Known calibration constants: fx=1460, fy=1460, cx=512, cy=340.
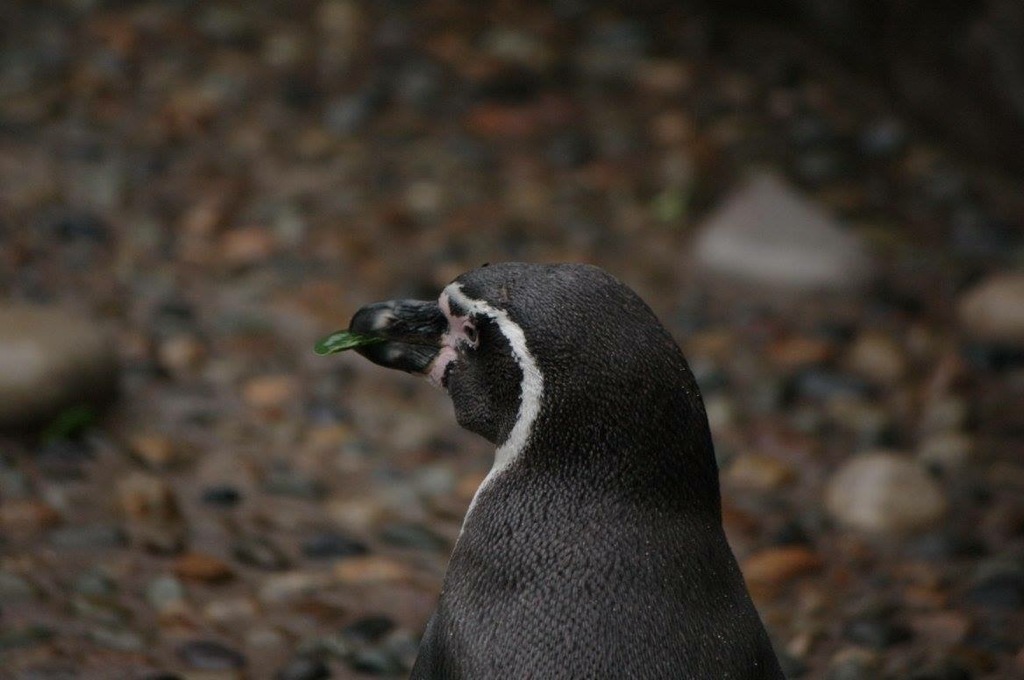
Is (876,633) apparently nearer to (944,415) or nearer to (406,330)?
(944,415)

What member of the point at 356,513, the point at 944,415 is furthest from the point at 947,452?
the point at 356,513

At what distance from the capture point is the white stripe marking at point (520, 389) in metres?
2.08

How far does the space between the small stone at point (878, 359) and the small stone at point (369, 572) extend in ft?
5.41

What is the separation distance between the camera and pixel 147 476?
3.63 m

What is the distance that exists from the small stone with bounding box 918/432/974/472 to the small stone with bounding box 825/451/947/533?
0.12m

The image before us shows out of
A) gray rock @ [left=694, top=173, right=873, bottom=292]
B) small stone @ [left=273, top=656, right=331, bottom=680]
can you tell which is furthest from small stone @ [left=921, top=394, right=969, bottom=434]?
small stone @ [left=273, top=656, right=331, bottom=680]

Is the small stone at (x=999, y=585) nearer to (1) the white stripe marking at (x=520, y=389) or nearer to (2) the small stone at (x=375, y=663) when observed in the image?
(2) the small stone at (x=375, y=663)

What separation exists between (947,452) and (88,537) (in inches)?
87.7

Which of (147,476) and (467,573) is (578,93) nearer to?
(147,476)

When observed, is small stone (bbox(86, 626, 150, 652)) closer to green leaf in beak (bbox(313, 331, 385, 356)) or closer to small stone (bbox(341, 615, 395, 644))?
small stone (bbox(341, 615, 395, 644))

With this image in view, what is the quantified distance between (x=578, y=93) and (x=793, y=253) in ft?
4.02

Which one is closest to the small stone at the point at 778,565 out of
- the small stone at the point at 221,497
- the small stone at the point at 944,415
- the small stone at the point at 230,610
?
the small stone at the point at 944,415

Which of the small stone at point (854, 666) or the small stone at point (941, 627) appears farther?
the small stone at point (941, 627)

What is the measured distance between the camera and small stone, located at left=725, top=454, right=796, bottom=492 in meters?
3.88
